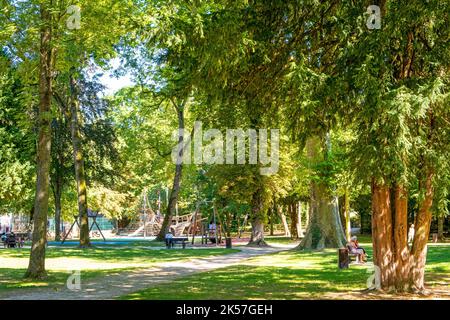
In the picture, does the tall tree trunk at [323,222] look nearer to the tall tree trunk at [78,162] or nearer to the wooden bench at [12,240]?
the tall tree trunk at [78,162]

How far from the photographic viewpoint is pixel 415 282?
12438mm

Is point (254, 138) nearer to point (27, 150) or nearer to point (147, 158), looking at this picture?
point (27, 150)

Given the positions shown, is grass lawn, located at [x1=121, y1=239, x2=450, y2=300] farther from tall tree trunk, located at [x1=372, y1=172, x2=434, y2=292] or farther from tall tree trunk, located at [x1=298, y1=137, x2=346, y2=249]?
tall tree trunk, located at [x1=298, y1=137, x2=346, y2=249]

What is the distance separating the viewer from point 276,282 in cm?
1488

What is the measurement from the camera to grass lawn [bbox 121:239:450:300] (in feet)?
40.3

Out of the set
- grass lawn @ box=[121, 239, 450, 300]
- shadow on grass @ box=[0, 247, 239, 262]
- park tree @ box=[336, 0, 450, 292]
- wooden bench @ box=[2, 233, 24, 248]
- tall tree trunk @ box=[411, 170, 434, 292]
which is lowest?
shadow on grass @ box=[0, 247, 239, 262]

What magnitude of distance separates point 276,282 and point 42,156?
717 centimetres

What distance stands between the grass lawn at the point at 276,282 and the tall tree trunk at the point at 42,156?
12.5ft

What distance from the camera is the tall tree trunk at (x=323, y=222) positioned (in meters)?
28.6

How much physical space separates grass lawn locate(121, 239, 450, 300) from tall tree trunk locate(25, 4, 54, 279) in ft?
12.5

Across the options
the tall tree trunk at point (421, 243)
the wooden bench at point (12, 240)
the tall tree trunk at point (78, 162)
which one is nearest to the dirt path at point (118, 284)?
the tall tree trunk at point (421, 243)

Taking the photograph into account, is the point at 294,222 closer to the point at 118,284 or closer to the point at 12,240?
the point at 12,240

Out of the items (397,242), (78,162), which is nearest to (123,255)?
(78,162)

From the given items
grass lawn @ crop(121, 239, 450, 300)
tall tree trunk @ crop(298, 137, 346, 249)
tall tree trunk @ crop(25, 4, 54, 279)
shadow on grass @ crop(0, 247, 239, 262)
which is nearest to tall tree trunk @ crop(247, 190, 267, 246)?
tall tree trunk @ crop(298, 137, 346, 249)
